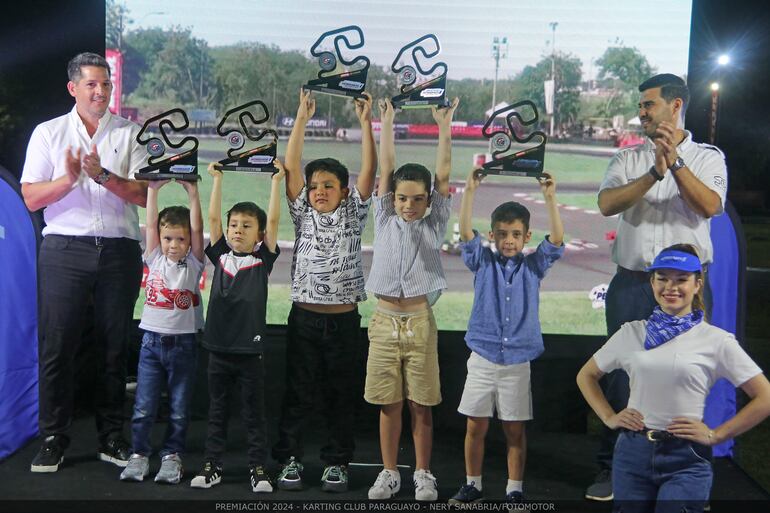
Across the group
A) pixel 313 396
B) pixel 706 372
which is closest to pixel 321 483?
pixel 313 396

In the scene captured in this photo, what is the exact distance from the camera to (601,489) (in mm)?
3867

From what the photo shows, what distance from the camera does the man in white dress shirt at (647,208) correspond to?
148 inches

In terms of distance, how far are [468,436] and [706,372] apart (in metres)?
1.05

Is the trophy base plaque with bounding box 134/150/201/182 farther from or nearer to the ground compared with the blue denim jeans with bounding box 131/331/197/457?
farther from the ground

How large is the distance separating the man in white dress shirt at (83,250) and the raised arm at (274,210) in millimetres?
592

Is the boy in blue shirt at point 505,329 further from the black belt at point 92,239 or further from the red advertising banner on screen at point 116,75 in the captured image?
the red advertising banner on screen at point 116,75

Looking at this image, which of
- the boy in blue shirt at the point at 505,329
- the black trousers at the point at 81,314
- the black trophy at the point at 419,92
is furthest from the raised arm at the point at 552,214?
the black trousers at the point at 81,314

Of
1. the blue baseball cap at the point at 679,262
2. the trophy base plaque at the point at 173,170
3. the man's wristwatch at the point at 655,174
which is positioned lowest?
the blue baseball cap at the point at 679,262

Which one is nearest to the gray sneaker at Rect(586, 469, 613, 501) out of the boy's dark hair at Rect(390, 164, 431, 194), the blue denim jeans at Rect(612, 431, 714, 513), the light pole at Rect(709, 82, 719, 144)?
the blue denim jeans at Rect(612, 431, 714, 513)

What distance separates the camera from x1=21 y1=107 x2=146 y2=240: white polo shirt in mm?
4109

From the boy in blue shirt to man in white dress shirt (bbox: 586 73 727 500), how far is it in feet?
1.10

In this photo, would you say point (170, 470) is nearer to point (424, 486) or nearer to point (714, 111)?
point (424, 486)

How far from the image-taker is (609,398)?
156 inches

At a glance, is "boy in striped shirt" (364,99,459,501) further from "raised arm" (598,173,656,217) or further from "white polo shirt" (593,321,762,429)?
"white polo shirt" (593,321,762,429)
